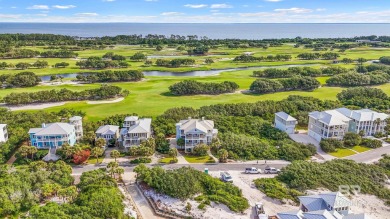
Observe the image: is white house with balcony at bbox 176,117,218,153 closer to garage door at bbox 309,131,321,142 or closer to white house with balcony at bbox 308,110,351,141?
garage door at bbox 309,131,321,142

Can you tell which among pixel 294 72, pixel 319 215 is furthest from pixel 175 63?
pixel 319 215

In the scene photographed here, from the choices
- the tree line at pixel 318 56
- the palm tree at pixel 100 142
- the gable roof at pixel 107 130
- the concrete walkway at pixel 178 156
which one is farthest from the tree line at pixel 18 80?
the tree line at pixel 318 56


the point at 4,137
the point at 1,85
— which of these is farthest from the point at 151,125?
the point at 1,85

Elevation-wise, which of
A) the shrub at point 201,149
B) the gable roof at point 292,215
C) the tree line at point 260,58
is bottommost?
the shrub at point 201,149

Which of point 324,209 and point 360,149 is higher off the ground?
point 324,209

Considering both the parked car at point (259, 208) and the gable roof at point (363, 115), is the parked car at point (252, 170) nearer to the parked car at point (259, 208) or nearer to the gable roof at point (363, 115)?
the parked car at point (259, 208)

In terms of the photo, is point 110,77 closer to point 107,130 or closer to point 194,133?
point 107,130
